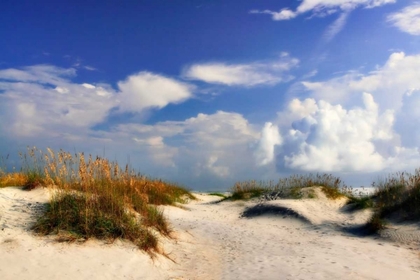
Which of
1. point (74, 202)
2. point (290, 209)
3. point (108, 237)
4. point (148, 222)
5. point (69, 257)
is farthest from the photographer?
point (290, 209)

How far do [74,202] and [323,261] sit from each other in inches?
236

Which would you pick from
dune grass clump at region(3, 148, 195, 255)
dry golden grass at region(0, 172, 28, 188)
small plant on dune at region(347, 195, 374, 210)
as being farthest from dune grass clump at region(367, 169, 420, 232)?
dry golden grass at region(0, 172, 28, 188)

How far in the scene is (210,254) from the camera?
9.57 m

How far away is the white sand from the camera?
7.20m

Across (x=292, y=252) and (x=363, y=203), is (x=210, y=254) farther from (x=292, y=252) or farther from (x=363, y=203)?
(x=363, y=203)

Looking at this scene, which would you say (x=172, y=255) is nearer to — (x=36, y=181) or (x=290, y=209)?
(x=36, y=181)

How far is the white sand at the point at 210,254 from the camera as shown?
23.6 ft

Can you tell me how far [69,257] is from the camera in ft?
24.2

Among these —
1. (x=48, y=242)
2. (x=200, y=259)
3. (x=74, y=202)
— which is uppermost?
(x=74, y=202)

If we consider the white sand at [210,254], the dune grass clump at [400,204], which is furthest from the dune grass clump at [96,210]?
the dune grass clump at [400,204]

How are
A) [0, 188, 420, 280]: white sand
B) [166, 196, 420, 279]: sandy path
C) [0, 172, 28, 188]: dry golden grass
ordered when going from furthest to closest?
[0, 172, 28, 188]: dry golden grass, [166, 196, 420, 279]: sandy path, [0, 188, 420, 280]: white sand

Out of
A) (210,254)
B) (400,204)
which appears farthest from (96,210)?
(400,204)

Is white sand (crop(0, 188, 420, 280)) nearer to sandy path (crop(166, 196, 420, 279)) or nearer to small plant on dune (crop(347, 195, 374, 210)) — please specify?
sandy path (crop(166, 196, 420, 279))

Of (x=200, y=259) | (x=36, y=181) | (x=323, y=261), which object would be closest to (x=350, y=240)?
(x=323, y=261)
